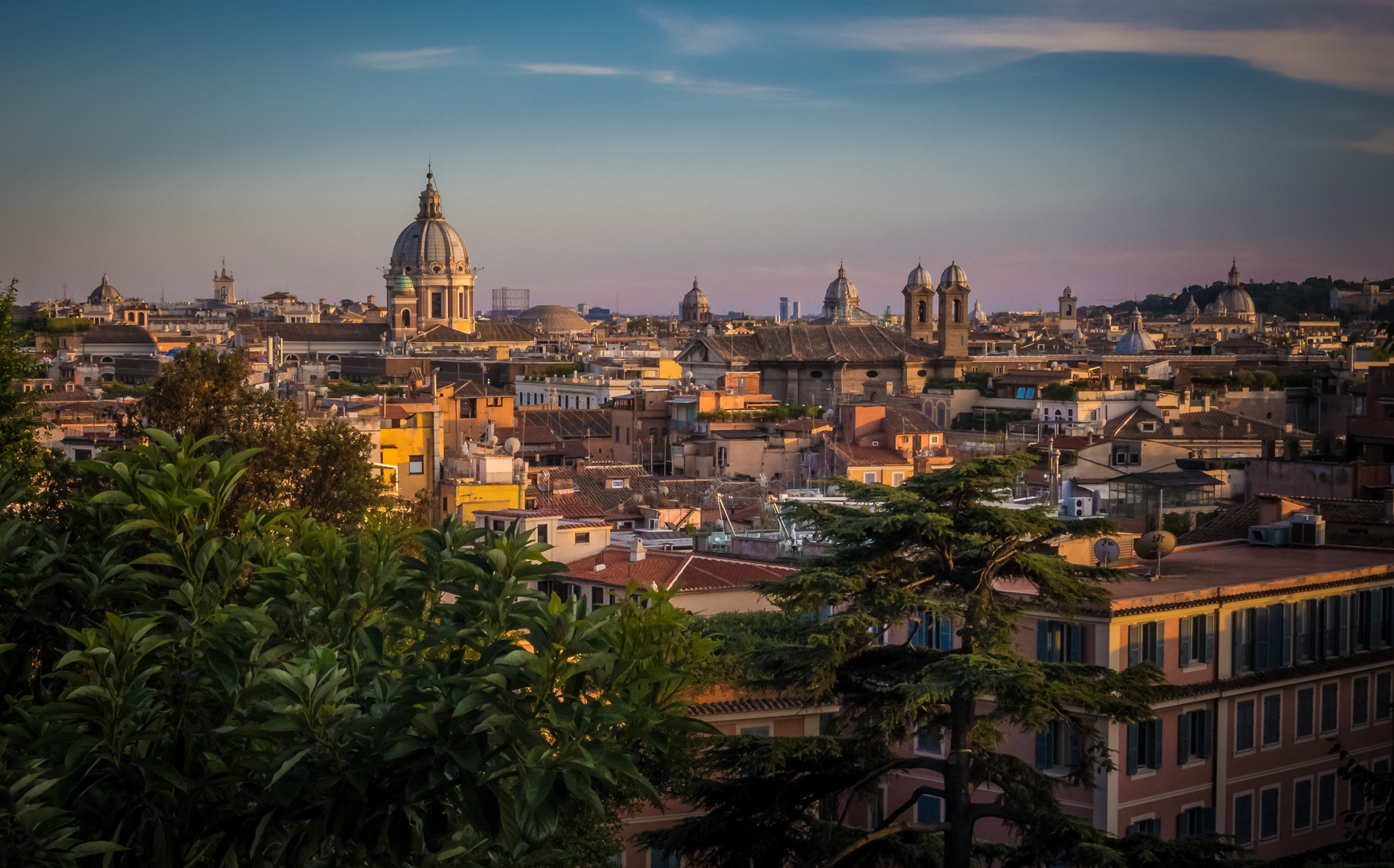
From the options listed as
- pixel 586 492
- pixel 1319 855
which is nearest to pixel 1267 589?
pixel 1319 855

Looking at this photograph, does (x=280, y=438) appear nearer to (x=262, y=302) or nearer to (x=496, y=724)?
(x=496, y=724)

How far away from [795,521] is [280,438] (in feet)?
19.9

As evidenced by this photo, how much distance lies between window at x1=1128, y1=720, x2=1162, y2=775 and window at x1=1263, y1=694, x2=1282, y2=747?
1271 millimetres

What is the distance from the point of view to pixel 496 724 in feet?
12.6

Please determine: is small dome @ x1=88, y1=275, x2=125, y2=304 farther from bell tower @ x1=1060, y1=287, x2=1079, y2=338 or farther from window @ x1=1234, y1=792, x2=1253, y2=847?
window @ x1=1234, y1=792, x2=1253, y2=847

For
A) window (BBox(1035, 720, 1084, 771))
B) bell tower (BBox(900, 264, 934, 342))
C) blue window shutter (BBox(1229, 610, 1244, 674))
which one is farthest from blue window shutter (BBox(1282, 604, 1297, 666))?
bell tower (BBox(900, 264, 934, 342))

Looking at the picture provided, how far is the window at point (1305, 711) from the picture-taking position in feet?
41.0

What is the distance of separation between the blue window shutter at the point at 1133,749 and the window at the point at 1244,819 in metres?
1.15

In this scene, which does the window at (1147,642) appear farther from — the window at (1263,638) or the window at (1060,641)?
the window at (1263,638)

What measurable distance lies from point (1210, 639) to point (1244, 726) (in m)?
0.71

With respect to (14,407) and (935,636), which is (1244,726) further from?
(14,407)

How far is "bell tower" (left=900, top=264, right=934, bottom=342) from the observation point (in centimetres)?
7094

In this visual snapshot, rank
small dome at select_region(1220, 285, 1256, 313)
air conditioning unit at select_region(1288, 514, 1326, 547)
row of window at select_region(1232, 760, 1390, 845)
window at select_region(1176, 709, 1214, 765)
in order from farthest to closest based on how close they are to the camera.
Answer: small dome at select_region(1220, 285, 1256, 313)
air conditioning unit at select_region(1288, 514, 1326, 547)
row of window at select_region(1232, 760, 1390, 845)
window at select_region(1176, 709, 1214, 765)

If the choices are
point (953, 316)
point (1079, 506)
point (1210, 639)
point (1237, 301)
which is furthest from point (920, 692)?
point (1237, 301)
